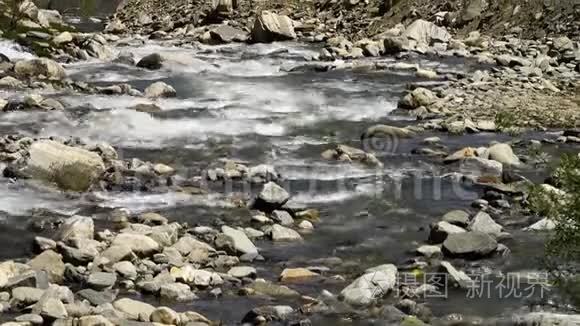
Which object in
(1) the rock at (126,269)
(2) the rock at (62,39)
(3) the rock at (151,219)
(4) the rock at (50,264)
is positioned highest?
(2) the rock at (62,39)

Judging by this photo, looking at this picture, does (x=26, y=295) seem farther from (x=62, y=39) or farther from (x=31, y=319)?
(x=62, y=39)

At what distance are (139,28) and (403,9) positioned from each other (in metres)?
12.5

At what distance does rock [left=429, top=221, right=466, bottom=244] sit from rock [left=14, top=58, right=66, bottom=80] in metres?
13.3

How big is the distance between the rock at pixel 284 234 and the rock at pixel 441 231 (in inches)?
65.4

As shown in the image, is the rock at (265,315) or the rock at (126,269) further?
the rock at (126,269)

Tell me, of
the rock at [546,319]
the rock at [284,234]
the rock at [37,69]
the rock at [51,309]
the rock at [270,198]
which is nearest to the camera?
the rock at [546,319]

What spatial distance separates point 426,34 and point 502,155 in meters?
13.9

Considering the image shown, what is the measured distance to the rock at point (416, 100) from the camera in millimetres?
18828

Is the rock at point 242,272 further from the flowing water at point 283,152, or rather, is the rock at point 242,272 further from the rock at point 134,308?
the rock at point 134,308

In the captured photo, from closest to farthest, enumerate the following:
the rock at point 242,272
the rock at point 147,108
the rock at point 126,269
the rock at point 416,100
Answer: the rock at point 126,269, the rock at point 242,272, the rock at point 147,108, the rock at point 416,100

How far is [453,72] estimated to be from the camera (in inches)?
892

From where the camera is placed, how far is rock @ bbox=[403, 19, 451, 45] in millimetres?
27478

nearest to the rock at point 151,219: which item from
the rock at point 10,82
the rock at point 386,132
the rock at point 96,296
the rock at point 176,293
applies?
the rock at point 176,293

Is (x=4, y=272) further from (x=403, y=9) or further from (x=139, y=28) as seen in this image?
(x=139, y=28)
